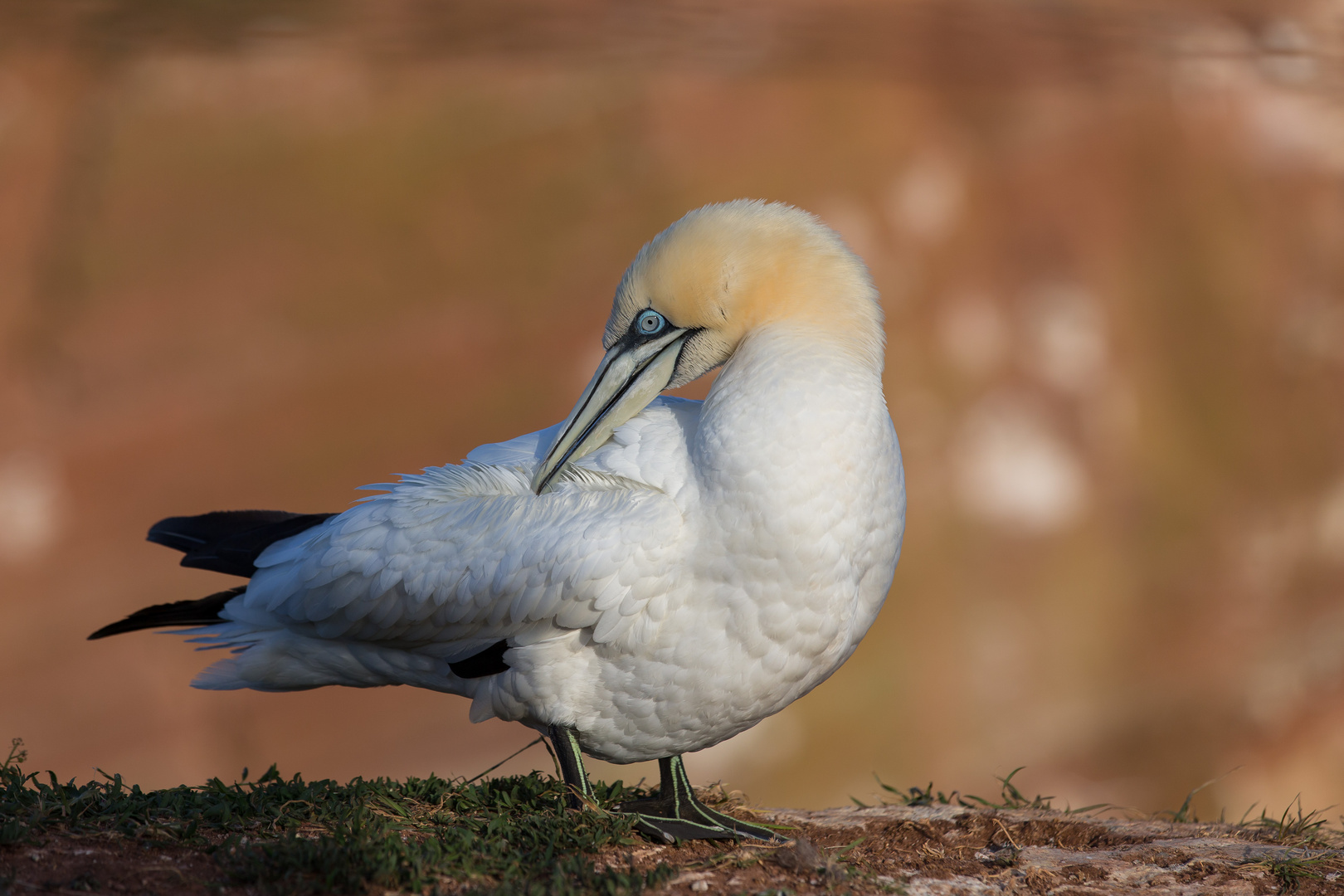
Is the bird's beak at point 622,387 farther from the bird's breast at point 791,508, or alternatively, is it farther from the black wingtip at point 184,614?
the black wingtip at point 184,614

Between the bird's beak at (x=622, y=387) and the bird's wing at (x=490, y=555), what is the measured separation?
0.06 m

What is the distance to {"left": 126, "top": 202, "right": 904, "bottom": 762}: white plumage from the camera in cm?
301

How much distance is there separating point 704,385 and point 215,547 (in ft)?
17.3

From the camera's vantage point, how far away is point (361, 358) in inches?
329

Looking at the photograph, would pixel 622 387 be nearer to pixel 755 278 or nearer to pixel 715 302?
pixel 715 302

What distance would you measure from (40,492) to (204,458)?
133 centimetres

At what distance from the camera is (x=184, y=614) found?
153 inches

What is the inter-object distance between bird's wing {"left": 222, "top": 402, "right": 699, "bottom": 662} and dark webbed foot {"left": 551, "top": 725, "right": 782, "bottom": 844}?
15.4 inches

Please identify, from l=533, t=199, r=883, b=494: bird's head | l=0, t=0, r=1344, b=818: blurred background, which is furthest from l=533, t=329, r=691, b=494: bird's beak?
l=0, t=0, r=1344, b=818: blurred background

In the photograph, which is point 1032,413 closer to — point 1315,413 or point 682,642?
point 1315,413

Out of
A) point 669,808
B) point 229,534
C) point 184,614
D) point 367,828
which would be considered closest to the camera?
point 367,828

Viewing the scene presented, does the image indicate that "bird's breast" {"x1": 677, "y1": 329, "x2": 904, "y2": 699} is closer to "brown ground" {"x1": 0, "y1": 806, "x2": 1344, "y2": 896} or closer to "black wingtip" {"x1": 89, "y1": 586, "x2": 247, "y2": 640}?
"brown ground" {"x1": 0, "y1": 806, "x2": 1344, "y2": 896}

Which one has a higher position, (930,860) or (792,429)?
(792,429)

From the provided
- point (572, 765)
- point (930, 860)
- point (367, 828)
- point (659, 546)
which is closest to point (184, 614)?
point (367, 828)
